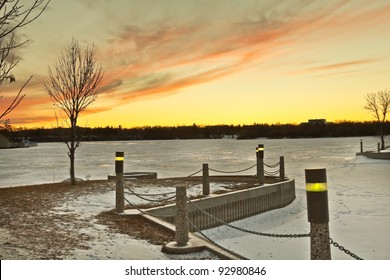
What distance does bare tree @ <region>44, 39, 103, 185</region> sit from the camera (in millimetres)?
12688

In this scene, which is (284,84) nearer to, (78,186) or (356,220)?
(356,220)

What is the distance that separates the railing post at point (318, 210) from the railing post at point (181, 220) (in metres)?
2.03

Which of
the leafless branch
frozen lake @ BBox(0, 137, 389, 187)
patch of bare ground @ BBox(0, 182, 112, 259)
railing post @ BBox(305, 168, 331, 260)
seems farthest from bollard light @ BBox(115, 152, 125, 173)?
frozen lake @ BBox(0, 137, 389, 187)

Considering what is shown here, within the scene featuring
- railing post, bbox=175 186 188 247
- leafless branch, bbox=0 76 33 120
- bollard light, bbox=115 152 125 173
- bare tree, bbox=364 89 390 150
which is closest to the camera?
leafless branch, bbox=0 76 33 120

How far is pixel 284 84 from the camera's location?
8.41 m

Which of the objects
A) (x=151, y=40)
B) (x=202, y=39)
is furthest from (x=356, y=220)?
(x=151, y=40)

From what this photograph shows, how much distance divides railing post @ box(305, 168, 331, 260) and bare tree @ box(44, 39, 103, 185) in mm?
10539

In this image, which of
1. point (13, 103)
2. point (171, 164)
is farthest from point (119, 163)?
point (171, 164)

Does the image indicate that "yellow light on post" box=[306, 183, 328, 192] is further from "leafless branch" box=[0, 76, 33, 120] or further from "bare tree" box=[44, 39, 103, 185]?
"bare tree" box=[44, 39, 103, 185]

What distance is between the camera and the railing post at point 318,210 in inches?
121

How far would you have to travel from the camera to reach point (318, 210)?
314 centimetres

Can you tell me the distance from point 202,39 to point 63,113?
7603 mm

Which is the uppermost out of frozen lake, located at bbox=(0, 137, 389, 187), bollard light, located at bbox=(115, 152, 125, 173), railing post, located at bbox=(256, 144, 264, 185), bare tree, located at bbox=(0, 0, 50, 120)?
bare tree, located at bbox=(0, 0, 50, 120)
